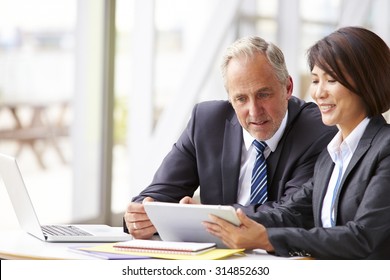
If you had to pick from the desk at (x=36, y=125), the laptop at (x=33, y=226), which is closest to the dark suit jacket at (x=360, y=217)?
the laptop at (x=33, y=226)

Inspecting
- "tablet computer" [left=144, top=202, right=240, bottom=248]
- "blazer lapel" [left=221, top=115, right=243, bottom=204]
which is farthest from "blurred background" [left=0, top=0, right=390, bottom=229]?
"tablet computer" [left=144, top=202, right=240, bottom=248]

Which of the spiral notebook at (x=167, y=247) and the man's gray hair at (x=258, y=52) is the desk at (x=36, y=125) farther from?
the spiral notebook at (x=167, y=247)

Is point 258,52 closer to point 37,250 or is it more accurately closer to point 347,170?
point 347,170

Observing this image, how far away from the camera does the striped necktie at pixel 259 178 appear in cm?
354

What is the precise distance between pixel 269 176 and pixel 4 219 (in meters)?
3.27

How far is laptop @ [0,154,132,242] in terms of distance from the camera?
10.2 ft

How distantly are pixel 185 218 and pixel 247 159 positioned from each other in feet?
2.62

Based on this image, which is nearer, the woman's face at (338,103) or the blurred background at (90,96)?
the woman's face at (338,103)

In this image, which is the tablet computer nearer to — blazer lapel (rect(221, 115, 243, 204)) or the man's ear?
blazer lapel (rect(221, 115, 243, 204))

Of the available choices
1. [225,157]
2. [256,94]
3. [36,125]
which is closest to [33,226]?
[225,157]

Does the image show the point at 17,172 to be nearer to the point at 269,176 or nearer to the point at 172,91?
→ the point at 269,176

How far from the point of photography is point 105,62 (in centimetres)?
689

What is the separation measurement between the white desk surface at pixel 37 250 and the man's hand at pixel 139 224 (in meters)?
0.27

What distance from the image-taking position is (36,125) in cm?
661
